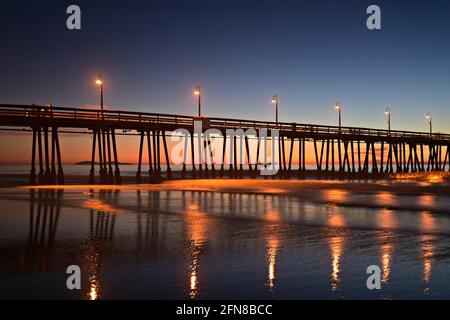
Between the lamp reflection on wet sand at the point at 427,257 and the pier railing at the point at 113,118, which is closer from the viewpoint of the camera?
the lamp reflection on wet sand at the point at 427,257

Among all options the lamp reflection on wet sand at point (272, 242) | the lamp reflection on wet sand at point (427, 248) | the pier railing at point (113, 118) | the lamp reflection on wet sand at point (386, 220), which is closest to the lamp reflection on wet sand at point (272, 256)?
the lamp reflection on wet sand at point (272, 242)

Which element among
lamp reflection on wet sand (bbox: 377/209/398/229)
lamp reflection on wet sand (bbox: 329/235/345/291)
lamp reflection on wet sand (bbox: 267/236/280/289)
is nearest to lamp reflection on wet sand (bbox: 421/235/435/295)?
lamp reflection on wet sand (bbox: 329/235/345/291)

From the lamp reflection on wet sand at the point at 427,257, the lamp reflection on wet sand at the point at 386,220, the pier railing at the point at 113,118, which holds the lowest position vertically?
the lamp reflection on wet sand at the point at 386,220

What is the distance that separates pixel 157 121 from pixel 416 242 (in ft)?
96.0

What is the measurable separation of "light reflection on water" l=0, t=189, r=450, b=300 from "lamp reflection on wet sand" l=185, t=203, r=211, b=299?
0.08ft

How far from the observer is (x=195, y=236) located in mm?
11461

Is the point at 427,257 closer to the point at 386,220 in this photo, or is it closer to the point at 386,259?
the point at 386,259

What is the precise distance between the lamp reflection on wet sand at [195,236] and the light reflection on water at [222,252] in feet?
0.08

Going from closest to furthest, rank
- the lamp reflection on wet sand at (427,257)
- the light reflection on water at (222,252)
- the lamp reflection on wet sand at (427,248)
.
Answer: the light reflection on water at (222,252) → the lamp reflection on wet sand at (427,257) → the lamp reflection on wet sand at (427,248)

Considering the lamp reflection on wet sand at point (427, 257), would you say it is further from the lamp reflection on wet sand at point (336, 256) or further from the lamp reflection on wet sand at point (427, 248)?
the lamp reflection on wet sand at point (336, 256)

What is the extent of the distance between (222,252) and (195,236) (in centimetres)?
208

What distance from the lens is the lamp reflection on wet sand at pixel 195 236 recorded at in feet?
23.2
